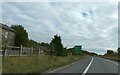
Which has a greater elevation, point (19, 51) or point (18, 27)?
point (18, 27)

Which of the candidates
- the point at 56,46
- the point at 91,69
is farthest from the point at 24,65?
the point at 56,46

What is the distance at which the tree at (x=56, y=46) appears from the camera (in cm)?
5321

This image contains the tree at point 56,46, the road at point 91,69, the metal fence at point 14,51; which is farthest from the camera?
the tree at point 56,46

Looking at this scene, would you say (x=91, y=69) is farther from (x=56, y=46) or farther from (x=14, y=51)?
(x=56, y=46)

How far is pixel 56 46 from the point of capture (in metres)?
54.2

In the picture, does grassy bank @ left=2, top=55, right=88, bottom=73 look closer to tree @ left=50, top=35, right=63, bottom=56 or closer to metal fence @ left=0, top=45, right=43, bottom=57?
metal fence @ left=0, top=45, right=43, bottom=57

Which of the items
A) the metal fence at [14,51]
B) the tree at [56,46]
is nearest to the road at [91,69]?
the metal fence at [14,51]

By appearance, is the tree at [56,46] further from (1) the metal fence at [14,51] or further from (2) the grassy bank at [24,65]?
(2) the grassy bank at [24,65]

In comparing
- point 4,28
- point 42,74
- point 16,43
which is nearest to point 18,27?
point 16,43

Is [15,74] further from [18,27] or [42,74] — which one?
[18,27]

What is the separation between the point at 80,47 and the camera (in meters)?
80.2

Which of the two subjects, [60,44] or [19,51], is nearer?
[19,51]

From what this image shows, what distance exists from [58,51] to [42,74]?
38622 millimetres

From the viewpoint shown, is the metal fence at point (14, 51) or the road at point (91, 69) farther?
the metal fence at point (14, 51)
